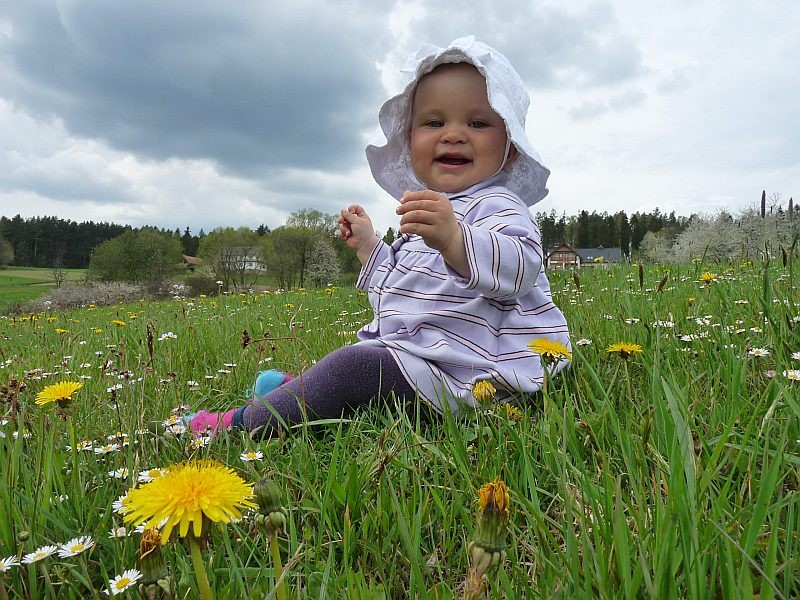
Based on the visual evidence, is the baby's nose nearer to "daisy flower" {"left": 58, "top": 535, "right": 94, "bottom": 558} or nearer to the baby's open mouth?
the baby's open mouth

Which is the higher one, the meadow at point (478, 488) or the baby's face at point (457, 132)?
the baby's face at point (457, 132)

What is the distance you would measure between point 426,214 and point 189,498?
129cm

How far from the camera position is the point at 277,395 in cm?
207

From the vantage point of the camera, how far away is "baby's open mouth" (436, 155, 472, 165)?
2518mm

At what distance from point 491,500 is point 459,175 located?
204 centimetres

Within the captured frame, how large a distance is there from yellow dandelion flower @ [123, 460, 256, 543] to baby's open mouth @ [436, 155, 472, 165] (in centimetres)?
200

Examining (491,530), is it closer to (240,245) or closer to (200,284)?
(200,284)

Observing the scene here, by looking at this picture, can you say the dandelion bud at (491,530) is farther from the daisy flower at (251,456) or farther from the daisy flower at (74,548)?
the daisy flower at (251,456)

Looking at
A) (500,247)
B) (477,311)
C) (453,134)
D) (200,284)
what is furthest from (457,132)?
(200,284)

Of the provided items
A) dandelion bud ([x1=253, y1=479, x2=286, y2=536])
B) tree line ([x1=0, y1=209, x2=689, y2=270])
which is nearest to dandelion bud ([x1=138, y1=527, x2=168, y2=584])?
dandelion bud ([x1=253, y1=479, x2=286, y2=536])

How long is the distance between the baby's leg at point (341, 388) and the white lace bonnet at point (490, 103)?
109 cm

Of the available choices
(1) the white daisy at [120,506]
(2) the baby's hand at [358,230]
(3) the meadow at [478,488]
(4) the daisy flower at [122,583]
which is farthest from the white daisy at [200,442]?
(2) the baby's hand at [358,230]

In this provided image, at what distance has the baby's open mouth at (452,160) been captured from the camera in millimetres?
2518

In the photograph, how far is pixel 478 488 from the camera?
52.7 inches
